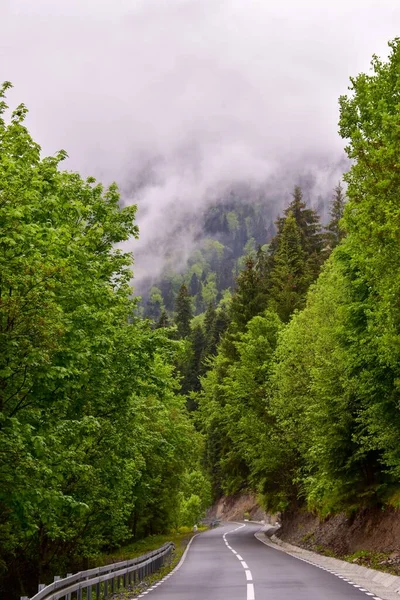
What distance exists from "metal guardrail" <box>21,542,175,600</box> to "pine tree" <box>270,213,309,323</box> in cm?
3922

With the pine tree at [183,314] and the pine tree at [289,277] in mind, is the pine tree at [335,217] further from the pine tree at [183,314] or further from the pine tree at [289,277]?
the pine tree at [183,314]

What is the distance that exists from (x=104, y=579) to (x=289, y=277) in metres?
56.9

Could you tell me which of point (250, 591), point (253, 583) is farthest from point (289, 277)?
point (250, 591)

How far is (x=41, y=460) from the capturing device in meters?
12.9

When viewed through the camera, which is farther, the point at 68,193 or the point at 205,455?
the point at 205,455

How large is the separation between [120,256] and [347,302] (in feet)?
27.3

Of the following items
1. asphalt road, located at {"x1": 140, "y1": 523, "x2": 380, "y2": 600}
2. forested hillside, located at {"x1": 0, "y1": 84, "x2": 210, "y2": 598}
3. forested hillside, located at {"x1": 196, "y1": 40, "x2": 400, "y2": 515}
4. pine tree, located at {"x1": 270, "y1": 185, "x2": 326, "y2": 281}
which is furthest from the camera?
pine tree, located at {"x1": 270, "y1": 185, "x2": 326, "y2": 281}

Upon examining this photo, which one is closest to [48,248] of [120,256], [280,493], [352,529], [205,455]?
[120,256]

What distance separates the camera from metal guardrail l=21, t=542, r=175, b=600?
497 inches

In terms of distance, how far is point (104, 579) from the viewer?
16031 mm

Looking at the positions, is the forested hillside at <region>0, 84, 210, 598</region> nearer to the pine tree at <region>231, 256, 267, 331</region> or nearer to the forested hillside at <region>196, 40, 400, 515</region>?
the forested hillside at <region>196, 40, 400, 515</region>

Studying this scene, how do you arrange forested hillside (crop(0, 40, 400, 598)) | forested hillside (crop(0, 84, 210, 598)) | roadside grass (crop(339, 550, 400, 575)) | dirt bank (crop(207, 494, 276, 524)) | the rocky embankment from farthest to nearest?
dirt bank (crop(207, 494, 276, 524)) → the rocky embankment → roadside grass (crop(339, 550, 400, 575)) → forested hillside (crop(0, 40, 400, 598)) → forested hillside (crop(0, 84, 210, 598))

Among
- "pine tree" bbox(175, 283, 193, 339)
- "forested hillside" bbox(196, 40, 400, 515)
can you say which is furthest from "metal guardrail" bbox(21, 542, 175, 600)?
"pine tree" bbox(175, 283, 193, 339)

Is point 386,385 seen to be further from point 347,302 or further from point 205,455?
point 205,455
